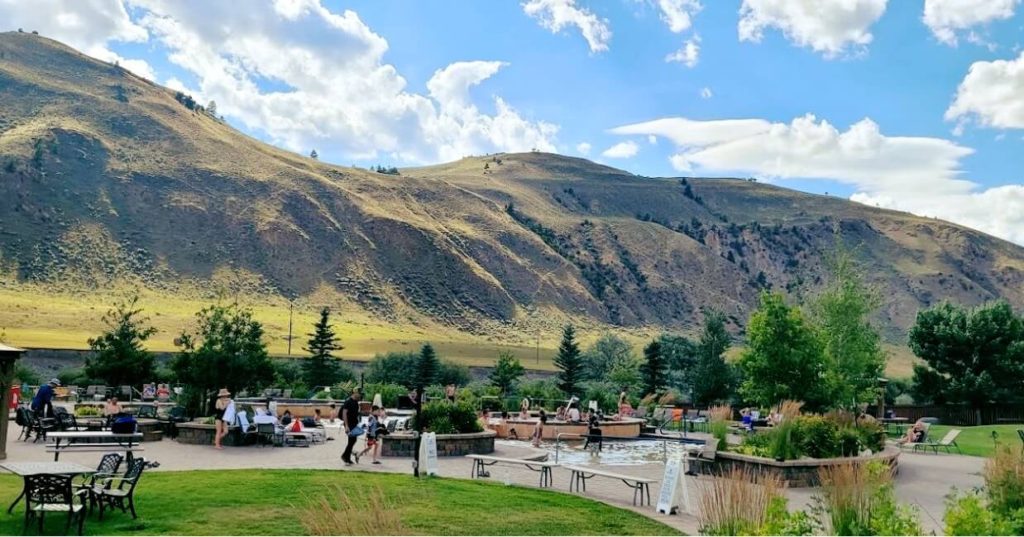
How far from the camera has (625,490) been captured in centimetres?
1261

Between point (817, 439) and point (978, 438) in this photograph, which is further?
point (978, 438)

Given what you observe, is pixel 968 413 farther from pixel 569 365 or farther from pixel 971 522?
pixel 971 522

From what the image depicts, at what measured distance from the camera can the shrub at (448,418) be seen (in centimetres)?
1697

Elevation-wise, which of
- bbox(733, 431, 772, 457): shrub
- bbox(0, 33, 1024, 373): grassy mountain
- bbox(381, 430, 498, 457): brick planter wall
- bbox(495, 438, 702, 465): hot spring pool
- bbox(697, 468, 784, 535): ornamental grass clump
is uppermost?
bbox(0, 33, 1024, 373): grassy mountain

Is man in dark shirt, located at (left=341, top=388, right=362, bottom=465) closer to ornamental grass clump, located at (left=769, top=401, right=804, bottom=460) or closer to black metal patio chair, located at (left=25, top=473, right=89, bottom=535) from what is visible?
black metal patio chair, located at (left=25, top=473, right=89, bottom=535)

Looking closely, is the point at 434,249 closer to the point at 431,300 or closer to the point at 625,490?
the point at 431,300

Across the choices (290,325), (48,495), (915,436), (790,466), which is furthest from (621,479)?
(290,325)

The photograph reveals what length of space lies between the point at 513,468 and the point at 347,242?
248 ft

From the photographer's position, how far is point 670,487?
1039 centimetres

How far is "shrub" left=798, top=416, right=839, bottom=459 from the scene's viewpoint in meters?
14.0

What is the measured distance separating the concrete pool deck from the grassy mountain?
144 feet

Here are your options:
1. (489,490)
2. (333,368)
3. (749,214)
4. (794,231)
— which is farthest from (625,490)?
(749,214)

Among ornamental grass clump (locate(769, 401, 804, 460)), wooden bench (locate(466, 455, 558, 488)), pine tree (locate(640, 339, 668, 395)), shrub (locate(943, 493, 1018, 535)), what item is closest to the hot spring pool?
ornamental grass clump (locate(769, 401, 804, 460))

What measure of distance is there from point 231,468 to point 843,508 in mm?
10629
